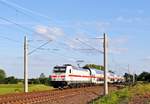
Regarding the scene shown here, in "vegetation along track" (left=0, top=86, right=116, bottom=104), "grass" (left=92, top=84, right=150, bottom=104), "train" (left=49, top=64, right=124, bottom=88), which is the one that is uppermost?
"train" (left=49, top=64, right=124, bottom=88)

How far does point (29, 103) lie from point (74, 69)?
35.3m

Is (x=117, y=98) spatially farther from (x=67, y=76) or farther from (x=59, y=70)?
(x=59, y=70)

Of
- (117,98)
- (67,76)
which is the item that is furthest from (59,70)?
(117,98)

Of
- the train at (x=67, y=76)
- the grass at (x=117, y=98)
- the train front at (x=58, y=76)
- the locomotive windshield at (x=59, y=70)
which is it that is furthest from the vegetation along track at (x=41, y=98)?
the locomotive windshield at (x=59, y=70)

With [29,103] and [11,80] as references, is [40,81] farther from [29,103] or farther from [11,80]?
[29,103]

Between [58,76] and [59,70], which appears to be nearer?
[58,76]

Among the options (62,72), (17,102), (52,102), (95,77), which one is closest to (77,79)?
(62,72)

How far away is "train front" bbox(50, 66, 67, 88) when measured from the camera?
199 feet

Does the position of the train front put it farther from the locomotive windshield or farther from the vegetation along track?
the vegetation along track

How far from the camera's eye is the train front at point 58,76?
6075 centimetres

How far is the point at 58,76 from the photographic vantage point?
60.7 metres

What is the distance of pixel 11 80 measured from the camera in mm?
127500

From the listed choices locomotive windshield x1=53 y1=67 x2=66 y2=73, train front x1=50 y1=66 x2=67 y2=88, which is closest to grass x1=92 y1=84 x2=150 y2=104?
train front x1=50 y1=66 x2=67 y2=88

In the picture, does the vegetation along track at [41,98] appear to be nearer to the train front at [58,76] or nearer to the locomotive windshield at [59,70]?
the train front at [58,76]
